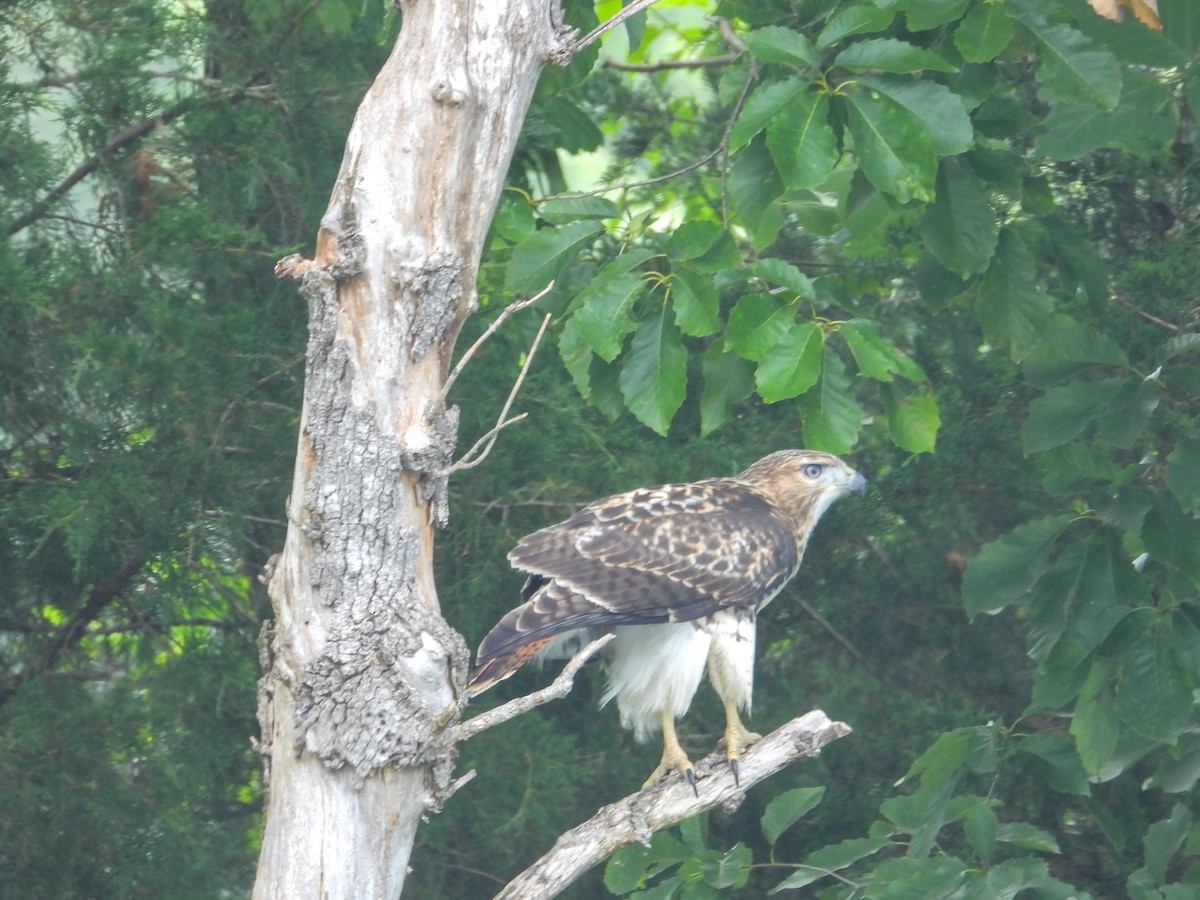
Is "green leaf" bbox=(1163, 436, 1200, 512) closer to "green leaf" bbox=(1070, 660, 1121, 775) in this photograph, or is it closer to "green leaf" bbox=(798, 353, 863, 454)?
"green leaf" bbox=(1070, 660, 1121, 775)

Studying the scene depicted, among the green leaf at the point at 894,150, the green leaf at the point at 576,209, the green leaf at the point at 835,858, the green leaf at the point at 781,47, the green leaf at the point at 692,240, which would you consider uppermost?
the green leaf at the point at 781,47

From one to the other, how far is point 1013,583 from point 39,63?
12.7ft

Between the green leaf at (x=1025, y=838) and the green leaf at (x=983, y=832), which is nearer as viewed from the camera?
the green leaf at (x=983, y=832)

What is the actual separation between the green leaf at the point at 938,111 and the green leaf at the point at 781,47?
17cm

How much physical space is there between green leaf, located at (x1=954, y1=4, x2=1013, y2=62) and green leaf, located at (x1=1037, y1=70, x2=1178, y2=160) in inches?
9.4

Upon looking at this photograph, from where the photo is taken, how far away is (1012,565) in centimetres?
375

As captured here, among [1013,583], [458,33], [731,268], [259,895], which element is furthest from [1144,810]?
[458,33]

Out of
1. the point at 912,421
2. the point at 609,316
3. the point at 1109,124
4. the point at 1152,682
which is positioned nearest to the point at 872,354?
the point at 912,421

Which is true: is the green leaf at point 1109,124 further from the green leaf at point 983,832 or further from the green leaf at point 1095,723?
the green leaf at point 983,832

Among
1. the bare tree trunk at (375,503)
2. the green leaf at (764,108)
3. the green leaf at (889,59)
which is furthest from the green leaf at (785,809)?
the green leaf at (889,59)

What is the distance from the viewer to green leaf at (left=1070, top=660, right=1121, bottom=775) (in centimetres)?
367

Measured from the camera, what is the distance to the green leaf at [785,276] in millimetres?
3424

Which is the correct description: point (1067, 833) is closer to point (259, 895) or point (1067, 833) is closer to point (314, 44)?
point (259, 895)

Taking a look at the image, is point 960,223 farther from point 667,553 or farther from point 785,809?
point 785,809
